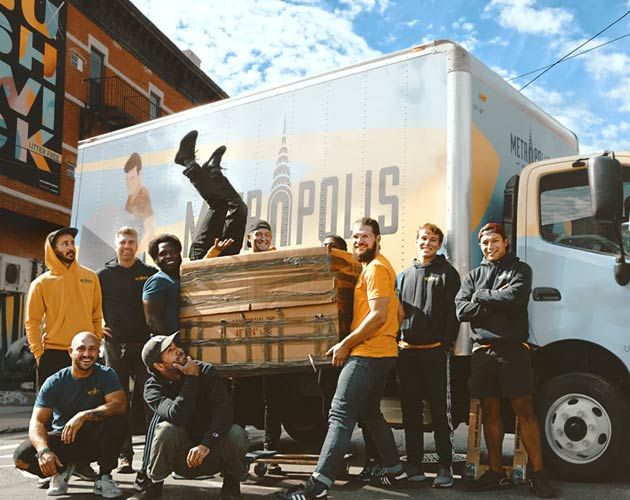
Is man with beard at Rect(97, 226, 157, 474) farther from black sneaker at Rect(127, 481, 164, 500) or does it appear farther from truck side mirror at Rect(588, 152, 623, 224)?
truck side mirror at Rect(588, 152, 623, 224)

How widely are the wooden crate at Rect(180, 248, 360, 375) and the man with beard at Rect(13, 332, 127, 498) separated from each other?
0.69 metres

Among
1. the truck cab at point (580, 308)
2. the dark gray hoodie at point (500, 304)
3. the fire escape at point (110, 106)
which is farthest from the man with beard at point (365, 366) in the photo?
the fire escape at point (110, 106)

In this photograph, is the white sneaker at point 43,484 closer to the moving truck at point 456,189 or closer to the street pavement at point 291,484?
the street pavement at point 291,484

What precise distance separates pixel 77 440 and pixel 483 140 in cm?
388

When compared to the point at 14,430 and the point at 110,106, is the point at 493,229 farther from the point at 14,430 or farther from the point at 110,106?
the point at 110,106

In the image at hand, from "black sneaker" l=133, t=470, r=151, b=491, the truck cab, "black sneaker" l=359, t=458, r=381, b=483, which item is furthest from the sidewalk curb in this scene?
the truck cab

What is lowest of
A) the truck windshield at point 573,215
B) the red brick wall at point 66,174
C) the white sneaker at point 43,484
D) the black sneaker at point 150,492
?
the white sneaker at point 43,484

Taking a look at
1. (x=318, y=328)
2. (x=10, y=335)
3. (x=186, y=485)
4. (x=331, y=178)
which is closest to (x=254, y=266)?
(x=318, y=328)

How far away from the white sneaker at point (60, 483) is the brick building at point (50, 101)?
41.3ft

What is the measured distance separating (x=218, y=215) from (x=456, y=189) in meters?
2.18

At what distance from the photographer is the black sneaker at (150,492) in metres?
4.70

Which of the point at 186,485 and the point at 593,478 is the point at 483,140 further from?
the point at 186,485

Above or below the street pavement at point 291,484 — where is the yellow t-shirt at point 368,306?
above

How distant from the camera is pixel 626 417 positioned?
16.7 feet
